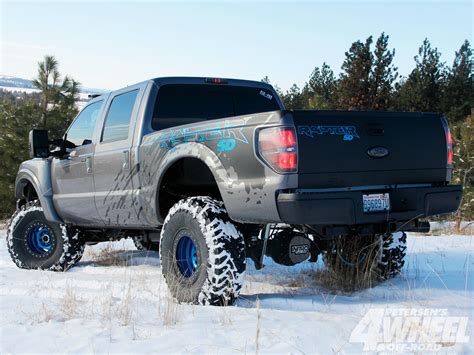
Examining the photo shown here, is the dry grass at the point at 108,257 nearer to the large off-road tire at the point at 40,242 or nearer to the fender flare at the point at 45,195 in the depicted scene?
the large off-road tire at the point at 40,242

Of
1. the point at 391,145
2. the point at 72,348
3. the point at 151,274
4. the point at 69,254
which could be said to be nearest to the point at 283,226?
the point at 391,145

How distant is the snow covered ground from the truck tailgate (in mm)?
921

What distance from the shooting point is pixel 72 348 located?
3.13 m

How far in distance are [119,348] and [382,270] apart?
2.98 m

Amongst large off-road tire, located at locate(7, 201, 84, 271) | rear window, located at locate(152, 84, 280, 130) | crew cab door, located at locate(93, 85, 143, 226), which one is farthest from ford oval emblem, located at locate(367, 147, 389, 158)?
large off-road tire, located at locate(7, 201, 84, 271)

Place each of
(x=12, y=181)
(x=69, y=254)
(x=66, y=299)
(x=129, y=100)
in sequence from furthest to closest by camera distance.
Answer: (x=12, y=181)
(x=69, y=254)
(x=129, y=100)
(x=66, y=299)

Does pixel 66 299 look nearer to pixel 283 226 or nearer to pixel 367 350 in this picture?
pixel 283 226

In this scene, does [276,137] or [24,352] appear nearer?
[24,352]

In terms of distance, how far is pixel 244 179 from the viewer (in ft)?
13.4

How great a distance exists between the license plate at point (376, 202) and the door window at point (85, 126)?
3473 mm

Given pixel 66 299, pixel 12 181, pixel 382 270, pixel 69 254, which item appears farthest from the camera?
pixel 12 181

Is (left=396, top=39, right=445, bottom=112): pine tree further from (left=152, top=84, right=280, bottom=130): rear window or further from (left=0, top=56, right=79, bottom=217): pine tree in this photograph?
(left=152, top=84, right=280, bottom=130): rear window

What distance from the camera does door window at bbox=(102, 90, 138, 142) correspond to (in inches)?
227

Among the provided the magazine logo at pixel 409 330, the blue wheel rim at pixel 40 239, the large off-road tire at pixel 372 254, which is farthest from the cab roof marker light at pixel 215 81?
the magazine logo at pixel 409 330
